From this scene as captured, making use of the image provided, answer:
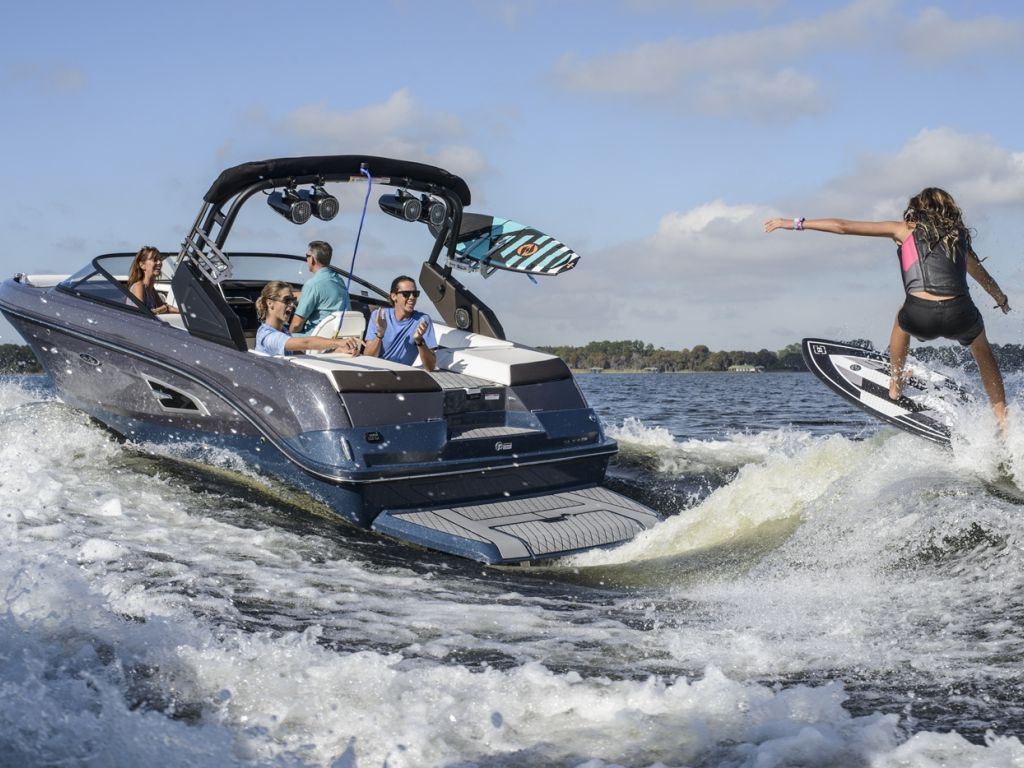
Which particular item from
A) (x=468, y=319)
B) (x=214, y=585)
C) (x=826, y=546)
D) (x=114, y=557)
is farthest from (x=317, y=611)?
(x=468, y=319)

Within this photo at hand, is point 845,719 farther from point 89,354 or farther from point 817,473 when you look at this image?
point 89,354

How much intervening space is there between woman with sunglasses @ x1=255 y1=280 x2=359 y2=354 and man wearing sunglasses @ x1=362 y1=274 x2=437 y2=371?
0.27m

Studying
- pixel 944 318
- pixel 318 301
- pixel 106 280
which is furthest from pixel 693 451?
pixel 106 280

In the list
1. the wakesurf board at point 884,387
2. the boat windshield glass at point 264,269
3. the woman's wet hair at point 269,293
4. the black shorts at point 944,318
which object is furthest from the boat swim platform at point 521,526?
the boat windshield glass at point 264,269

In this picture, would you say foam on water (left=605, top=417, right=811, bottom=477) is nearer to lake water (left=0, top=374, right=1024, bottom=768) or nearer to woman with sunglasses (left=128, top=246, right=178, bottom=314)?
lake water (left=0, top=374, right=1024, bottom=768)

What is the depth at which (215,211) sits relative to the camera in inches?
259

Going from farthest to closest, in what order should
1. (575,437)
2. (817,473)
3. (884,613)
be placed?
1. (575,437)
2. (817,473)
3. (884,613)

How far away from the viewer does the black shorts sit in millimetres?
5766

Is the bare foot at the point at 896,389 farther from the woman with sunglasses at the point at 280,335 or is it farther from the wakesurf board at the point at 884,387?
the woman with sunglasses at the point at 280,335

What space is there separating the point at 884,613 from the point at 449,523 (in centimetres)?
254

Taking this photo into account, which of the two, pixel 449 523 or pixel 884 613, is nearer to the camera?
pixel 884 613

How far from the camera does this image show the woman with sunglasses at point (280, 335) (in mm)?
6305

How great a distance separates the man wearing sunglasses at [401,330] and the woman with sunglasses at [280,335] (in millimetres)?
268

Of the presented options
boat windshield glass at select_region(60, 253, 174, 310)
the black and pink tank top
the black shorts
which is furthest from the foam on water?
boat windshield glass at select_region(60, 253, 174, 310)
